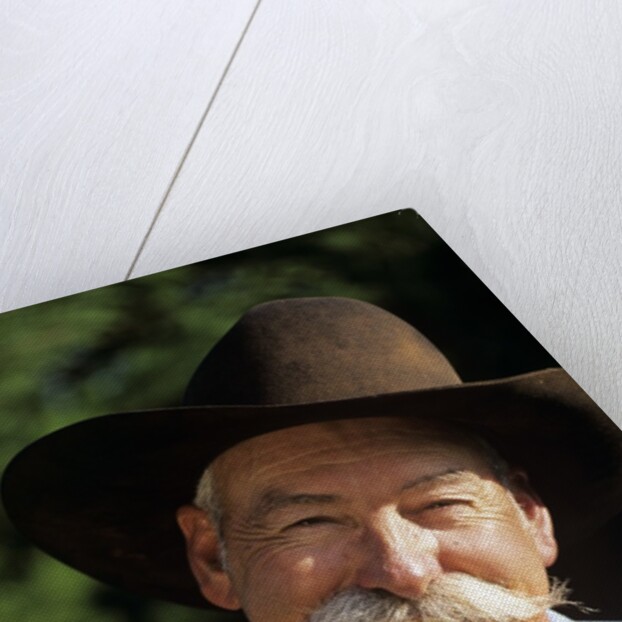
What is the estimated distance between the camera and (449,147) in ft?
4.62

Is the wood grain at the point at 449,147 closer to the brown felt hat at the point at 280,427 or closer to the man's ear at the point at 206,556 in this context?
the brown felt hat at the point at 280,427

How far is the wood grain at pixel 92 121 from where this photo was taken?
1.24 meters

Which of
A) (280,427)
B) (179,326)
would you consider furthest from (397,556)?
(179,326)

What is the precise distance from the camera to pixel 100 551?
945mm

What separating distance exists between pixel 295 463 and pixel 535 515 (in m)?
0.23

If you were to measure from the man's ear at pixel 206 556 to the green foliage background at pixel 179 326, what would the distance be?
A: 0.02m

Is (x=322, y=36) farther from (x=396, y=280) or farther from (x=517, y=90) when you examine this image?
(x=396, y=280)

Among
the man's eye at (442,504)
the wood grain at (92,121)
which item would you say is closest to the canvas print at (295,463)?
the man's eye at (442,504)

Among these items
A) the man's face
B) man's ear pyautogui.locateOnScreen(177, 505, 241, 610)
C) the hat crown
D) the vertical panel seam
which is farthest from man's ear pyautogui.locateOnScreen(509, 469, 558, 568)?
the vertical panel seam

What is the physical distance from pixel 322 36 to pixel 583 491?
79 centimetres

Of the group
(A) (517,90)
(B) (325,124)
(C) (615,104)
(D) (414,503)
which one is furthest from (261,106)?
(D) (414,503)

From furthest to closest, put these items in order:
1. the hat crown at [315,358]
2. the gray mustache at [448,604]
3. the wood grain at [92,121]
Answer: the wood grain at [92,121] < the hat crown at [315,358] < the gray mustache at [448,604]

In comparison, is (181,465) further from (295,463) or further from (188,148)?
(188,148)

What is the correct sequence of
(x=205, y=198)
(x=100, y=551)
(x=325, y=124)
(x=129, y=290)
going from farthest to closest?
(x=325, y=124) < (x=205, y=198) < (x=129, y=290) < (x=100, y=551)
